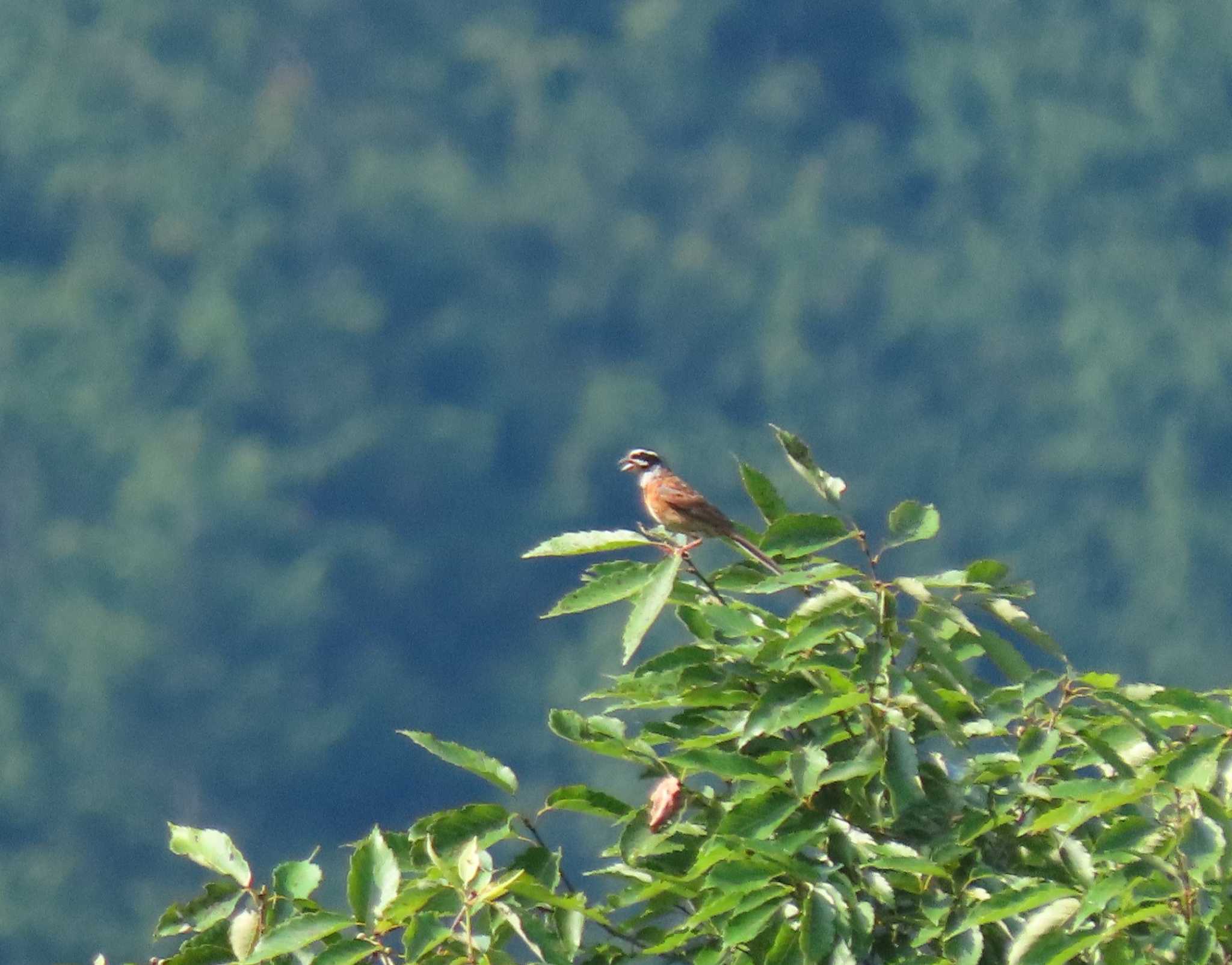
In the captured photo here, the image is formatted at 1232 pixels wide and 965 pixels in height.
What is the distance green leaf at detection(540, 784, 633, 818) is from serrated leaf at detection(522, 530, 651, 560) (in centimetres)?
52

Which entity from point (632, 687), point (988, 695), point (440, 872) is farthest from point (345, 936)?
point (988, 695)

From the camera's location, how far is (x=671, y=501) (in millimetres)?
7234

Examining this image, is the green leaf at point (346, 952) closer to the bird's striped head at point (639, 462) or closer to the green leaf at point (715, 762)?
the green leaf at point (715, 762)

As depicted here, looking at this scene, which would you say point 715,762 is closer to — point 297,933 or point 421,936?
point 421,936

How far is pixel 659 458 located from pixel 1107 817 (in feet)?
11.2

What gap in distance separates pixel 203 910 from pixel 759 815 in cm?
119

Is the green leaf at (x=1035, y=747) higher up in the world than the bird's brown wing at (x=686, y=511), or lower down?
lower down

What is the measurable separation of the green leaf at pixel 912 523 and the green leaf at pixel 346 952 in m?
1.36

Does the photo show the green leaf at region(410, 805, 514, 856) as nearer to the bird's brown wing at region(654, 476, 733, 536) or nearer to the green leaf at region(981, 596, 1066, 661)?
the green leaf at region(981, 596, 1066, 661)

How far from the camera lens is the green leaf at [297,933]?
12.9ft

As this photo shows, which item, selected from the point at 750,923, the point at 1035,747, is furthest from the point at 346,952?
the point at 1035,747

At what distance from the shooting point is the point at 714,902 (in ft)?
13.0

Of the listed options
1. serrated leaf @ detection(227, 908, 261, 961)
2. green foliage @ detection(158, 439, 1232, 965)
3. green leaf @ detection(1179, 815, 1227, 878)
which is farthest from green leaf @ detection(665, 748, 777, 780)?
serrated leaf @ detection(227, 908, 261, 961)

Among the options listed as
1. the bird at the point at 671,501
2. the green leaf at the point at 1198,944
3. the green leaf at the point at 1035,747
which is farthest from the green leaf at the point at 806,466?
the bird at the point at 671,501
